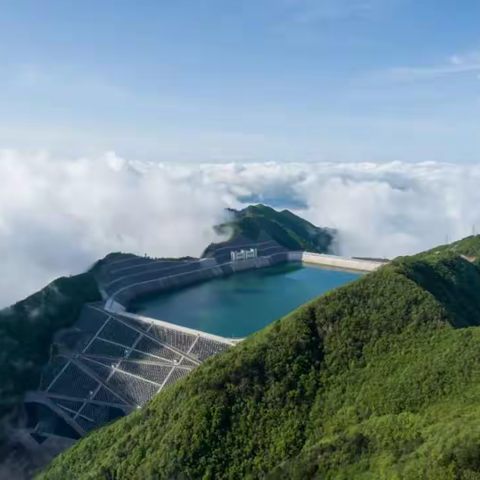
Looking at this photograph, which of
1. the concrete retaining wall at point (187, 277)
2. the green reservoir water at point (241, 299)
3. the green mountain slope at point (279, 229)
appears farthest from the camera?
the green mountain slope at point (279, 229)

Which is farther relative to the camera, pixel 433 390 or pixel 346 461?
pixel 433 390

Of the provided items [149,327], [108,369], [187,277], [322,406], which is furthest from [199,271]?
[322,406]

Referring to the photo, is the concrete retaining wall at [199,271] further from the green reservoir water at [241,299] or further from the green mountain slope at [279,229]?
the green mountain slope at [279,229]

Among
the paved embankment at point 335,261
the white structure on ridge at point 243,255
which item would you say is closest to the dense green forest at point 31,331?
the white structure on ridge at point 243,255

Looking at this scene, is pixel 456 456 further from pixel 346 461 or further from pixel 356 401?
pixel 356 401

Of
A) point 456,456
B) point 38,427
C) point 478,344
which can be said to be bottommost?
point 38,427

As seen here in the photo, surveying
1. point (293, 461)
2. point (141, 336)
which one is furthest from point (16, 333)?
point (293, 461)
